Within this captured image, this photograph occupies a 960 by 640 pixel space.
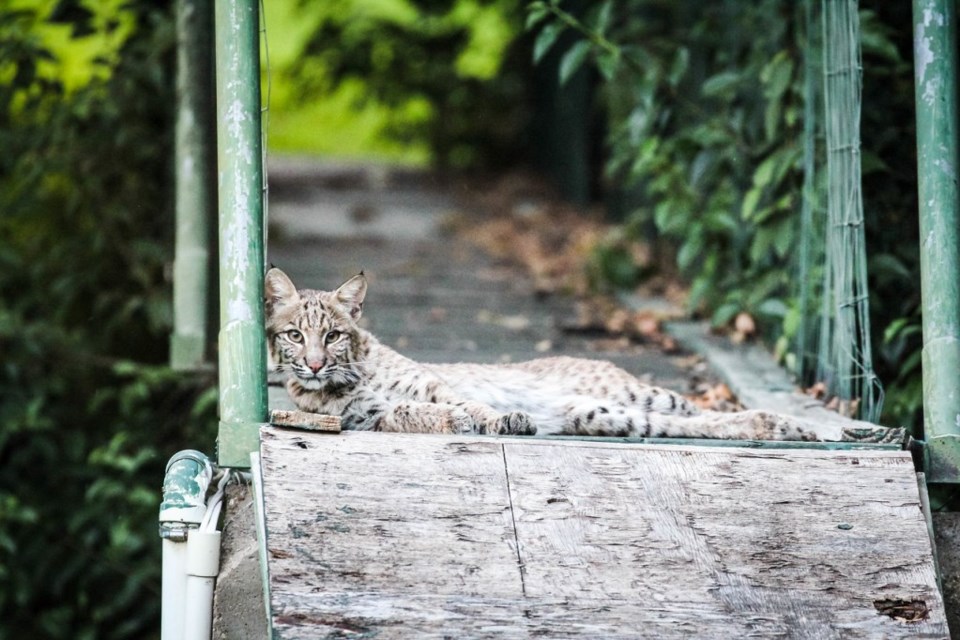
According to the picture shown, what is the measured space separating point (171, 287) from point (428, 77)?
357 inches

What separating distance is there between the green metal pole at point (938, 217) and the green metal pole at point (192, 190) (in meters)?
3.72

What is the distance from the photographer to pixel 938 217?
15.3ft

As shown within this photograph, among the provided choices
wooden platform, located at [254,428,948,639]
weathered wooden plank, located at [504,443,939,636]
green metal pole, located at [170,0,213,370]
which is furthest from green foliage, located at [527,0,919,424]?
wooden platform, located at [254,428,948,639]

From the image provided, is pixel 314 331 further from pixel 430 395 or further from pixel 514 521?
pixel 514 521

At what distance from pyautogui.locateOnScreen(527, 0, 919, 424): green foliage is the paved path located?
0.74 meters

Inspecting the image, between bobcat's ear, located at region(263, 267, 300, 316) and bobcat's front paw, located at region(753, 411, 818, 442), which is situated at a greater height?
bobcat's ear, located at region(263, 267, 300, 316)

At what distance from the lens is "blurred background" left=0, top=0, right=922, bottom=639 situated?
21.1 ft

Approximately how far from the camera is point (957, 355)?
448 cm

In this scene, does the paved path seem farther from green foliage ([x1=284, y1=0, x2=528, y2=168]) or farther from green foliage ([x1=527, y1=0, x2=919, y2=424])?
green foliage ([x1=284, y1=0, x2=528, y2=168])

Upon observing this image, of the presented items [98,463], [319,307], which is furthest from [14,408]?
[319,307]

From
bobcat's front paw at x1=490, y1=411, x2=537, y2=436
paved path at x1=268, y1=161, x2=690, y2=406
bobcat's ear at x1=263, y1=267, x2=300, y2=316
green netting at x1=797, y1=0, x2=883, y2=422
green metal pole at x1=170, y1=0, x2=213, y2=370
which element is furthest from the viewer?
paved path at x1=268, y1=161, x2=690, y2=406

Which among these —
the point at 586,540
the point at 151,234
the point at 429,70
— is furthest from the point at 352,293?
the point at 429,70

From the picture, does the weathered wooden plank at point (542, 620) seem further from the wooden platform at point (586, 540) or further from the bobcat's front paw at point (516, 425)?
the bobcat's front paw at point (516, 425)

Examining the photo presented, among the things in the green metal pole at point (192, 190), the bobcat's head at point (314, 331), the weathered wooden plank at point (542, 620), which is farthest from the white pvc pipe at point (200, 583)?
the green metal pole at point (192, 190)
